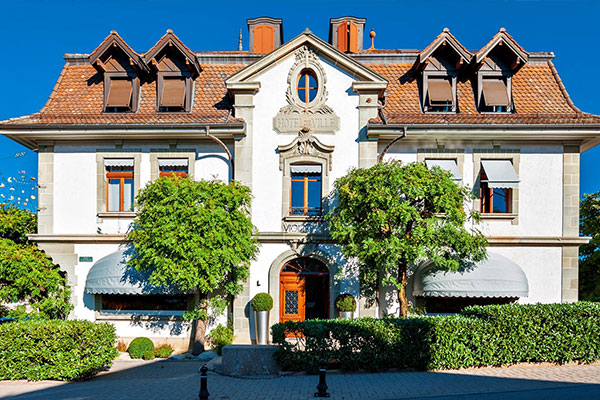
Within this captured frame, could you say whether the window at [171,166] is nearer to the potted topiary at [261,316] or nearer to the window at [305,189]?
the window at [305,189]

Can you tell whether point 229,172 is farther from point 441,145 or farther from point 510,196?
point 510,196

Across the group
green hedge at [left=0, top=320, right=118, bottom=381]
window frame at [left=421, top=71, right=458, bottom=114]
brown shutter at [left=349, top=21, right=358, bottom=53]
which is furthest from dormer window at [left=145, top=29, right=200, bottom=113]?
green hedge at [left=0, top=320, right=118, bottom=381]

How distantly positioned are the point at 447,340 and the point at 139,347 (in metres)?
10.00

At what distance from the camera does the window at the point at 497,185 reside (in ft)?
55.1

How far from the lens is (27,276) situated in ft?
51.9

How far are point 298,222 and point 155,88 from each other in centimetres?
781

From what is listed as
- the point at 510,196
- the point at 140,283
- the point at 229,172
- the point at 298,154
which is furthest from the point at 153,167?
the point at 510,196

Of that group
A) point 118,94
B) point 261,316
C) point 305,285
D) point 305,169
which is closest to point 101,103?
point 118,94

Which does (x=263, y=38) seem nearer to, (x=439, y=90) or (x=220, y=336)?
(x=439, y=90)

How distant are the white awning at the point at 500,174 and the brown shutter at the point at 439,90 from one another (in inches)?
112

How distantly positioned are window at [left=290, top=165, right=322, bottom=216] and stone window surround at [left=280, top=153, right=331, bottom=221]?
0.63 feet

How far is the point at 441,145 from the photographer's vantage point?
1745 cm

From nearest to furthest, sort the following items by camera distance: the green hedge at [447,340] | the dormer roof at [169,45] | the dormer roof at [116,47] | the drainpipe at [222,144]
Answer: the green hedge at [447,340] < the drainpipe at [222,144] < the dormer roof at [116,47] < the dormer roof at [169,45]

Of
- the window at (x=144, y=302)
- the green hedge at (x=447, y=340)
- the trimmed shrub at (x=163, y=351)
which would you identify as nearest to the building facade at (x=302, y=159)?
the window at (x=144, y=302)
